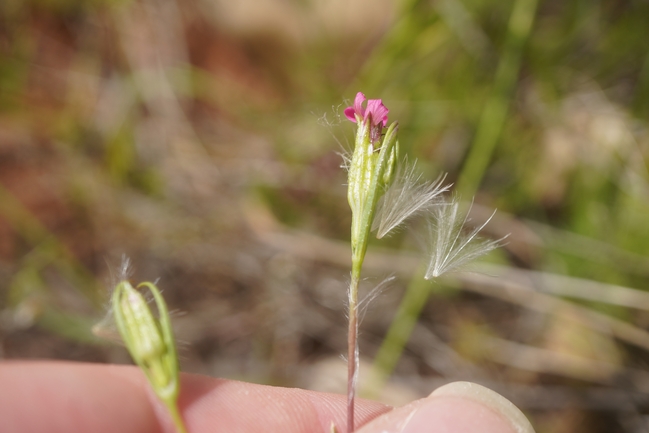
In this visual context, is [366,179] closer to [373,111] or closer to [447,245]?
[373,111]

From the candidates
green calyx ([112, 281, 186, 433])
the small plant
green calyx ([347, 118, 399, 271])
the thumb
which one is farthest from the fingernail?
green calyx ([112, 281, 186, 433])

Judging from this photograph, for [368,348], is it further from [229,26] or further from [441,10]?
[229,26]

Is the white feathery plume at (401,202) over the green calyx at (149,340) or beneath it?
over

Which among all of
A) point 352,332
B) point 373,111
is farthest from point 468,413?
point 373,111

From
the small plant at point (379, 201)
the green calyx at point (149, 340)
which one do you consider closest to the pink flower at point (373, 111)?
the small plant at point (379, 201)

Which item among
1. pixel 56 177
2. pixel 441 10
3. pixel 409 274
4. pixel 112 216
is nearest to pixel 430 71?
pixel 441 10

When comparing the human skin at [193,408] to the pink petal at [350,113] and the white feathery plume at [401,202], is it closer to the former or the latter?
the white feathery plume at [401,202]

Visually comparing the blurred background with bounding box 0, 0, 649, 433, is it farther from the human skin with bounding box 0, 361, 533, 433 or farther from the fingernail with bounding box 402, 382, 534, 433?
the fingernail with bounding box 402, 382, 534, 433
